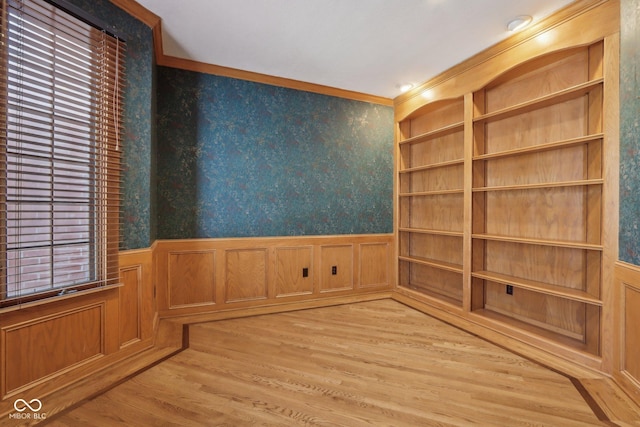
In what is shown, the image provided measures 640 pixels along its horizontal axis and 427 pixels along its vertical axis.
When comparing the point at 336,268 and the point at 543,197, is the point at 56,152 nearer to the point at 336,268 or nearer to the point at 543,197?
the point at 336,268

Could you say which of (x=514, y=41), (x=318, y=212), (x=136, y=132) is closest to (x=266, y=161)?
(x=318, y=212)

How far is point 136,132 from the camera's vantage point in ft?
7.79

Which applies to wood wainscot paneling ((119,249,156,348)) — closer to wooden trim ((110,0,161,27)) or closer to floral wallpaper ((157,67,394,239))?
floral wallpaper ((157,67,394,239))

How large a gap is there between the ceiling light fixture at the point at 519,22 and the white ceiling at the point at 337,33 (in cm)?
5

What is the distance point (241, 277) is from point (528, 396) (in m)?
2.73

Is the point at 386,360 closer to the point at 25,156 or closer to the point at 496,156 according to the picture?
the point at 496,156

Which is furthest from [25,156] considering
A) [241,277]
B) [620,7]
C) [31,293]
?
[620,7]

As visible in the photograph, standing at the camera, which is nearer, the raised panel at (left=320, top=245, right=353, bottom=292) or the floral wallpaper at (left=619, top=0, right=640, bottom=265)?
the floral wallpaper at (left=619, top=0, right=640, bottom=265)

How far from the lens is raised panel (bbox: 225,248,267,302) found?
3.40 m

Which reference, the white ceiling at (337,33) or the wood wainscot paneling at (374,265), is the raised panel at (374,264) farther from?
the white ceiling at (337,33)

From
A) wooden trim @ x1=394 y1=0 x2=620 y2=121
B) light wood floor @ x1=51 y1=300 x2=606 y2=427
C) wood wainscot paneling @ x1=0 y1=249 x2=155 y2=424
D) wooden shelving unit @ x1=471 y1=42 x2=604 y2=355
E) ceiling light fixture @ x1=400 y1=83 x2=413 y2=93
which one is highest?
ceiling light fixture @ x1=400 y1=83 x2=413 y2=93

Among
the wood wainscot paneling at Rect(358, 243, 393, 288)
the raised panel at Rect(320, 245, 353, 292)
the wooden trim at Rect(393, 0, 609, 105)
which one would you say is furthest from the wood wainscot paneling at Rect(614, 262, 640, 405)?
the raised panel at Rect(320, 245, 353, 292)

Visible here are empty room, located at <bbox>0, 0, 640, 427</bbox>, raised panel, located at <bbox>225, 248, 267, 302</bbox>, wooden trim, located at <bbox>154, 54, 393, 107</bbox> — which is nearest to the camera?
empty room, located at <bbox>0, 0, 640, 427</bbox>

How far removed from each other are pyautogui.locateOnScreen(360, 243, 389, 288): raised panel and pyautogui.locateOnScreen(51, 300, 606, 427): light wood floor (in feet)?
4.07
